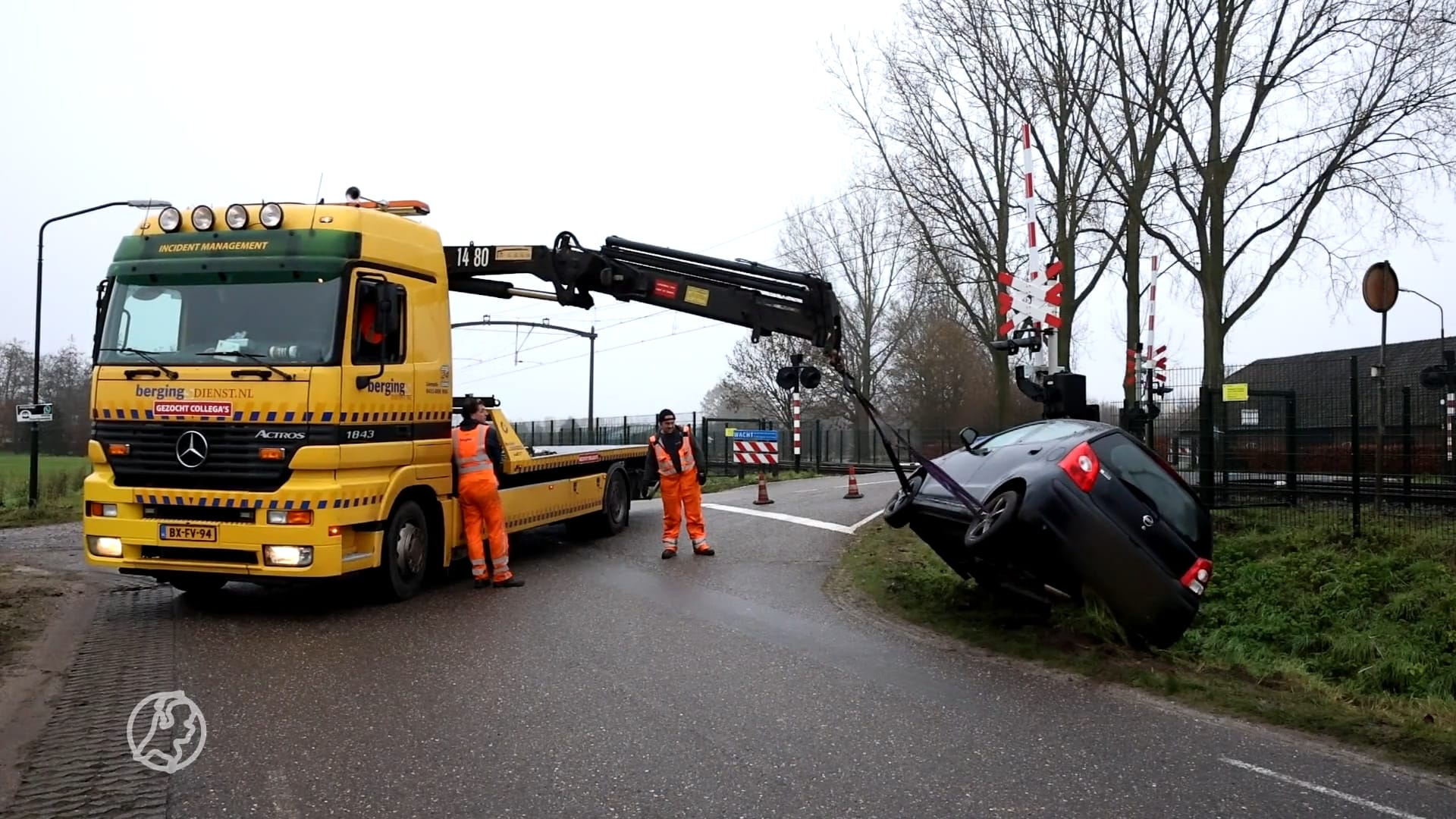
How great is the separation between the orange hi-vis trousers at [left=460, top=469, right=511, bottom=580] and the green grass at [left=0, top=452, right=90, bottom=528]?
7391 millimetres

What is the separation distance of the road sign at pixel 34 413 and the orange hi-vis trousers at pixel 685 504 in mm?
13010

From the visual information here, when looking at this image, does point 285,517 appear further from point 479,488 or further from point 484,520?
point 484,520

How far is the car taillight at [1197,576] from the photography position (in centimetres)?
670

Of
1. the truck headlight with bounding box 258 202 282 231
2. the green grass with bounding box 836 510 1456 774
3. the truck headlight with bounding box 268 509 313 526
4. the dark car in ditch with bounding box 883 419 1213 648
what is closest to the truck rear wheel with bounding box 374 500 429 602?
the truck headlight with bounding box 268 509 313 526

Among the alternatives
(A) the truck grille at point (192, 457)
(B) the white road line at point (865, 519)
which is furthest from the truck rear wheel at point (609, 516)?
(A) the truck grille at point (192, 457)

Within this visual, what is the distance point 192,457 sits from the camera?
25.6ft

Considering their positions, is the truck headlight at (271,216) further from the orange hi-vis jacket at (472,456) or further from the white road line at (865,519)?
the white road line at (865,519)

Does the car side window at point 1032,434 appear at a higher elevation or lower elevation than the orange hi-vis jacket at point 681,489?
higher

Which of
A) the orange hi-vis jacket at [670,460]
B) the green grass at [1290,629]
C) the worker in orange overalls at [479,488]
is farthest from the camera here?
the orange hi-vis jacket at [670,460]

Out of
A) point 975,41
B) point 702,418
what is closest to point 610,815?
point 975,41

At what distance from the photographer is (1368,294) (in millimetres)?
10789

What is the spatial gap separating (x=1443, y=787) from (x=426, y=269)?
8056mm

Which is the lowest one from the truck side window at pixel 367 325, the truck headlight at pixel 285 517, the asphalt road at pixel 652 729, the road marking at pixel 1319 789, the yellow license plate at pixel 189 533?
the road marking at pixel 1319 789

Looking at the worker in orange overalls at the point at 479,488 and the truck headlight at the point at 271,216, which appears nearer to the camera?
the truck headlight at the point at 271,216
